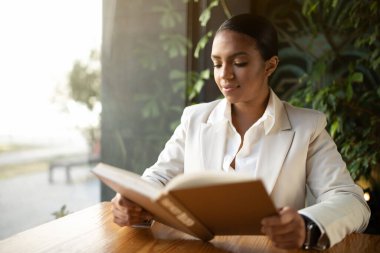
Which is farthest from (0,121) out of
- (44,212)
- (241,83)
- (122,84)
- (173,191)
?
(173,191)

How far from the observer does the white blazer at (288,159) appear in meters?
1.28

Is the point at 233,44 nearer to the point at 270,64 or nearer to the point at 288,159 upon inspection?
the point at 270,64

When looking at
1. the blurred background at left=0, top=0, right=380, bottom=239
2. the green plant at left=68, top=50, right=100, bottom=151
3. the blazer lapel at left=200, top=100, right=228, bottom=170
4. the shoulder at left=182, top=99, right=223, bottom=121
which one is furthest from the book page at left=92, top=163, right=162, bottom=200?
the green plant at left=68, top=50, right=100, bottom=151

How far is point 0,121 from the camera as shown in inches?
78.2

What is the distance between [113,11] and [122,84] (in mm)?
412

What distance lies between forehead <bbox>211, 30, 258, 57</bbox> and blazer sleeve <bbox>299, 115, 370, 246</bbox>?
32 centimetres

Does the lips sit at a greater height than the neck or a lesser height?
greater

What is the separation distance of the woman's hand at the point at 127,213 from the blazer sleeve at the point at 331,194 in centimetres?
42

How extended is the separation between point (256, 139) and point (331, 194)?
12.3 inches

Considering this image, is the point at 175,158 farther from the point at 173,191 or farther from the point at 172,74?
the point at 172,74

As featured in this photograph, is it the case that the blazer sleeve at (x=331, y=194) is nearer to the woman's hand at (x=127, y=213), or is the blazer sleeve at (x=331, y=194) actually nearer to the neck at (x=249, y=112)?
the neck at (x=249, y=112)

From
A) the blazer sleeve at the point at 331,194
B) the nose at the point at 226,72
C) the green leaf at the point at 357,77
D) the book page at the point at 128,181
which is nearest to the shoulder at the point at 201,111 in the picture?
the nose at the point at 226,72

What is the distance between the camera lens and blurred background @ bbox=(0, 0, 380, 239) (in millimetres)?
2096

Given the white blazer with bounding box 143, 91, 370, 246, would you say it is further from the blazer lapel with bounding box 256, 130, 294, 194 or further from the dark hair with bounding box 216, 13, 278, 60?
the dark hair with bounding box 216, 13, 278, 60
